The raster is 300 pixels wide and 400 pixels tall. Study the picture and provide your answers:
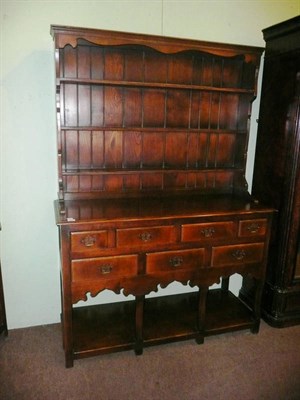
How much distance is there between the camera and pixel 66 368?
1.98 metres

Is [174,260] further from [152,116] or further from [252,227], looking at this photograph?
[152,116]

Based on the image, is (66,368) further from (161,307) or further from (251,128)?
(251,128)

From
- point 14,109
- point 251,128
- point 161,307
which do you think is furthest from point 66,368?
point 251,128

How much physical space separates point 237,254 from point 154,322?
0.76m

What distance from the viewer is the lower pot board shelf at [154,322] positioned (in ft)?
6.82

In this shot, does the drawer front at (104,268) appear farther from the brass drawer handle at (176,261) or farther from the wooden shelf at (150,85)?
the wooden shelf at (150,85)

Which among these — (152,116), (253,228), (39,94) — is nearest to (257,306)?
(253,228)

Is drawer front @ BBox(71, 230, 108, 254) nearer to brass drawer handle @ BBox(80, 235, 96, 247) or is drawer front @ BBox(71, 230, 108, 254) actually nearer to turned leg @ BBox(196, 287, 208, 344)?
brass drawer handle @ BBox(80, 235, 96, 247)

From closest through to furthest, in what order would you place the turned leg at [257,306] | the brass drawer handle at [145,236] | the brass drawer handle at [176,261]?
the brass drawer handle at [145,236] → the brass drawer handle at [176,261] → the turned leg at [257,306]

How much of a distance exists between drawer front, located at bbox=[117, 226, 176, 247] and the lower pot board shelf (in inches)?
27.4

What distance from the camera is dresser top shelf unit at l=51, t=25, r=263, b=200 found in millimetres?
2043

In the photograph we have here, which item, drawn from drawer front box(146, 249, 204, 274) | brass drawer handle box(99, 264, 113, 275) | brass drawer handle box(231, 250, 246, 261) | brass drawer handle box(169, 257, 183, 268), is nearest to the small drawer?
brass drawer handle box(231, 250, 246, 261)

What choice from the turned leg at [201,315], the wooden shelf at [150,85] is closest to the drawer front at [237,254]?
the turned leg at [201,315]

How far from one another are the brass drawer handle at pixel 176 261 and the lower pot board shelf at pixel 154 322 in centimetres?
53
